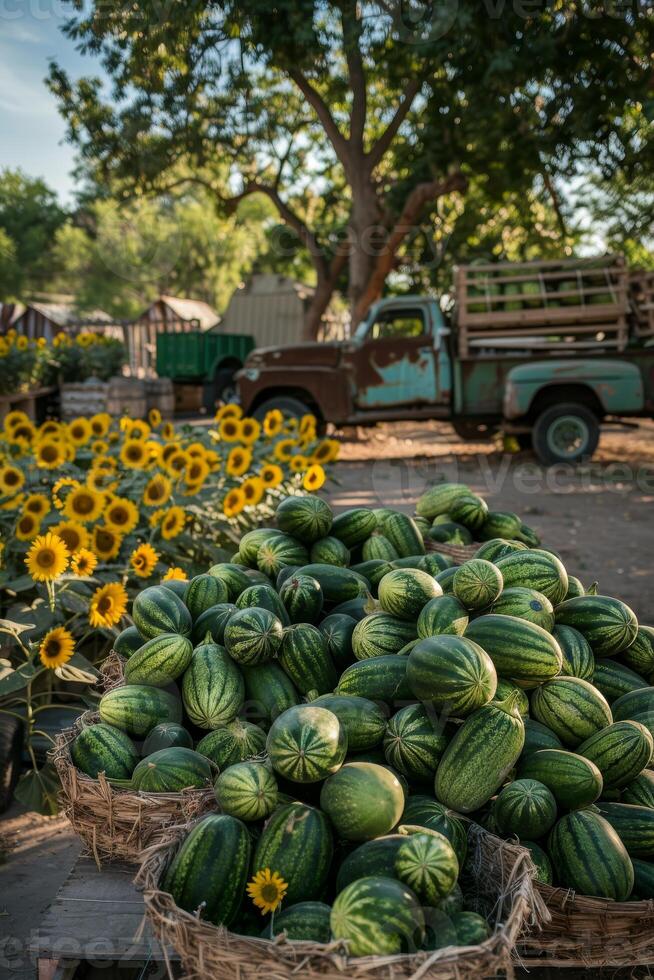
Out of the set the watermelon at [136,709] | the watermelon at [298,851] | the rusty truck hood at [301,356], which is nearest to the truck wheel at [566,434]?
the rusty truck hood at [301,356]

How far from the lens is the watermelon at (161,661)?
90.8 inches

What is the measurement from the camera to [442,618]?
2184 millimetres

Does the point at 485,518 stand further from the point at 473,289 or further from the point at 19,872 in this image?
the point at 473,289

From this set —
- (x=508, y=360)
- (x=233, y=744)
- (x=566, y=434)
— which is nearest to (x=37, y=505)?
(x=233, y=744)

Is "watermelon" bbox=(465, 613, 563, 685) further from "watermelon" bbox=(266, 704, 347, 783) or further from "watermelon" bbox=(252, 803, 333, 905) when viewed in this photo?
"watermelon" bbox=(252, 803, 333, 905)

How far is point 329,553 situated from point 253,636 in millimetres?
835

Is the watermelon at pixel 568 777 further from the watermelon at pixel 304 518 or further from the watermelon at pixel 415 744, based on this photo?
the watermelon at pixel 304 518

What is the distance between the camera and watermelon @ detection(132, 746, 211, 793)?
1973 mm

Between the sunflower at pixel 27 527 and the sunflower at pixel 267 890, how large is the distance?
2.31 metres

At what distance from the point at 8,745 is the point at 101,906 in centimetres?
152

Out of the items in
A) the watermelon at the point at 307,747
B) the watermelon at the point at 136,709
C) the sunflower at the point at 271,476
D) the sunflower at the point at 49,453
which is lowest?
the watermelon at the point at 136,709

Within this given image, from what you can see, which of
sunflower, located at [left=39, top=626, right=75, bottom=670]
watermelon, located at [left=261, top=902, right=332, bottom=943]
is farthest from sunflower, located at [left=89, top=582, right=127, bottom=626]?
watermelon, located at [left=261, top=902, right=332, bottom=943]

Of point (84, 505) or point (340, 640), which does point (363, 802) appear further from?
point (84, 505)

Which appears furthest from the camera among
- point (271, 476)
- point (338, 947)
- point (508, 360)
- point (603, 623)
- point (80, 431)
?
point (508, 360)
